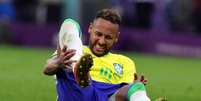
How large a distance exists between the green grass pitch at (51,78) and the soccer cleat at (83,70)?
9.70 ft

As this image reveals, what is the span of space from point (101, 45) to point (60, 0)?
14.8 metres

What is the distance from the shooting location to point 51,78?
42.5 feet

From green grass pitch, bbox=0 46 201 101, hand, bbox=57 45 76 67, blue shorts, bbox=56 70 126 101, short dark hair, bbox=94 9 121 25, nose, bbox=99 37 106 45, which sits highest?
short dark hair, bbox=94 9 121 25

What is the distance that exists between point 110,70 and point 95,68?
0.45 feet

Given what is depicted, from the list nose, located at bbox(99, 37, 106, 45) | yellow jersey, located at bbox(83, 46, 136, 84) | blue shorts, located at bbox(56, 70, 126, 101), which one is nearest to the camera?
blue shorts, located at bbox(56, 70, 126, 101)

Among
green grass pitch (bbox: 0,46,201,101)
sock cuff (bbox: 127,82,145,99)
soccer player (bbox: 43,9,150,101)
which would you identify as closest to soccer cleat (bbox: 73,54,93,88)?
soccer player (bbox: 43,9,150,101)

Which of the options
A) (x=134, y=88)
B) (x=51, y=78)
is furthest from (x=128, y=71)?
(x=51, y=78)

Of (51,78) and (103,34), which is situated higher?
(103,34)

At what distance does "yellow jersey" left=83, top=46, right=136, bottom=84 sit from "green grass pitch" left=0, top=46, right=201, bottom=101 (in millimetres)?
2318

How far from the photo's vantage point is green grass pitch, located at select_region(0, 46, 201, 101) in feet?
35.6

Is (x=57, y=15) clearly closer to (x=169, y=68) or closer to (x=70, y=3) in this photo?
(x=70, y=3)

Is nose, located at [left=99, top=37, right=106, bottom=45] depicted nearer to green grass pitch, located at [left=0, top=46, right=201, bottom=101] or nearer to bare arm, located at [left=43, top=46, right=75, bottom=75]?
bare arm, located at [left=43, top=46, right=75, bottom=75]

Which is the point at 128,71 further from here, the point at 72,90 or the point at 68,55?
the point at 68,55

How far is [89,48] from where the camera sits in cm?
784
